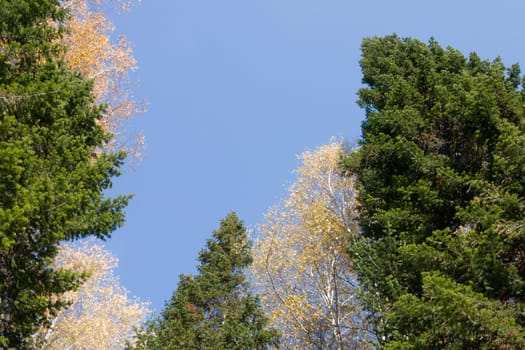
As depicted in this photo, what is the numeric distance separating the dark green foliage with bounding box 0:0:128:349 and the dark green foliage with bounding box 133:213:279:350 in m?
5.15

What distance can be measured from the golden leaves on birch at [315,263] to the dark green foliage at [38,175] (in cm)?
773

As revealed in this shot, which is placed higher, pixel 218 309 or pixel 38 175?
pixel 218 309

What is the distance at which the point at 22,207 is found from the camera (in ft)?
20.4

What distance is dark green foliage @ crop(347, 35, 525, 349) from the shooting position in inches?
271

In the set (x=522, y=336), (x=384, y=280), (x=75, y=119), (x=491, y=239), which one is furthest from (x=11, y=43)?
(x=522, y=336)

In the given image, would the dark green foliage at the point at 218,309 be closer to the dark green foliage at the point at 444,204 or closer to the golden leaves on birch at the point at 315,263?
the golden leaves on birch at the point at 315,263

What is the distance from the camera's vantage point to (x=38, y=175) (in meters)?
6.89

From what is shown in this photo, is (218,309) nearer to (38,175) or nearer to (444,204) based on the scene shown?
(444,204)

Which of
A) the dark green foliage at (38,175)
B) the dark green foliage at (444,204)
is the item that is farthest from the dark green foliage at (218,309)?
the dark green foliage at (38,175)

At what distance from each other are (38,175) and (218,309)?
9078mm

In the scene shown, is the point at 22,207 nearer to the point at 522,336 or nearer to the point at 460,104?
the point at 522,336

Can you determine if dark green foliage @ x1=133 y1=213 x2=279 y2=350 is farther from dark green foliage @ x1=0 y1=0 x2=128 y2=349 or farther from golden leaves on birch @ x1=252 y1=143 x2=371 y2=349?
dark green foliage @ x1=0 y1=0 x2=128 y2=349

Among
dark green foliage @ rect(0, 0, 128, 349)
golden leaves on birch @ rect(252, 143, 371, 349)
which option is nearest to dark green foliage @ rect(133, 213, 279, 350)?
golden leaves on birch @ rect(252, 143, 371, 349)

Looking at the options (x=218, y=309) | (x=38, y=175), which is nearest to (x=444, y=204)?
(x=38, y=175)
